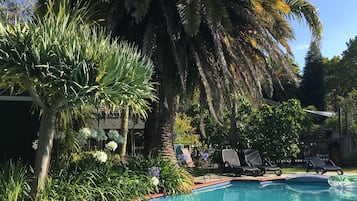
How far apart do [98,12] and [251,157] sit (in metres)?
10.6

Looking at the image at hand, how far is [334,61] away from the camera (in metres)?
40.7

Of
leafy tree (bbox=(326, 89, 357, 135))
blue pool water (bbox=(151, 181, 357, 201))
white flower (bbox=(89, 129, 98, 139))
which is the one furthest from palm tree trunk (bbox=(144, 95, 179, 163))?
leafy tree (bbox=(326, 89, 357, 135))

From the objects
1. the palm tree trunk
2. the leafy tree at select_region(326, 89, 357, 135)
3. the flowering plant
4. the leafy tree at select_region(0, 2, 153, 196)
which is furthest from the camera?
the leafy tree at select_region(326, 89, 357, 135)

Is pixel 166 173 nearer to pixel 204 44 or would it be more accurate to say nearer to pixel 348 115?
pixel 204 44

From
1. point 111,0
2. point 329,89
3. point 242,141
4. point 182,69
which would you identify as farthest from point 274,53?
point 329,89

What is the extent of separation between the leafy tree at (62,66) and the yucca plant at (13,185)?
0.82ft

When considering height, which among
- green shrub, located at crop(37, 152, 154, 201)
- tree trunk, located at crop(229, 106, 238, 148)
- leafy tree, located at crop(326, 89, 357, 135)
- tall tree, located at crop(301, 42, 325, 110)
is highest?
tall tree, located at crop(301, 42, 325, 110)

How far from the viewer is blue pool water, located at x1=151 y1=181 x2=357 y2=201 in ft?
38.8

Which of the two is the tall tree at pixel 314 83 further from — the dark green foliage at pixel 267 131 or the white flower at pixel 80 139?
the white flower at pixel 80 139

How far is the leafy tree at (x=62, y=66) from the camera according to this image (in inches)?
227

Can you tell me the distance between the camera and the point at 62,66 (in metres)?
5.77

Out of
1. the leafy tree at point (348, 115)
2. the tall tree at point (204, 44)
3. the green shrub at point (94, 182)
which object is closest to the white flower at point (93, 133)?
the green shrub at point (94, 182)

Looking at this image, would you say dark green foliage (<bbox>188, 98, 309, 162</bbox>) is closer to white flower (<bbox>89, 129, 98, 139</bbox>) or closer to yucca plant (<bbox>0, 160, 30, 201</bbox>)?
white flower (<bbox>89, 129, 98, 139</bbox>)

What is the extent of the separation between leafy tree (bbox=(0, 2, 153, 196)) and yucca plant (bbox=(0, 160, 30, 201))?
251 mm
